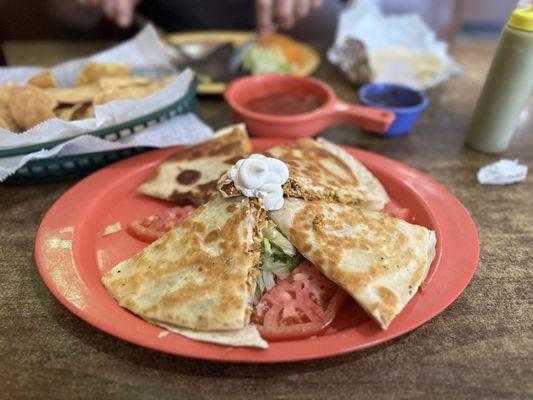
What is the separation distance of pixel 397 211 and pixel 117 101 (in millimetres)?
1492

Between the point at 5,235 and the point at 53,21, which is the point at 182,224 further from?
the point at 53,21

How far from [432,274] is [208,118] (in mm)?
1912

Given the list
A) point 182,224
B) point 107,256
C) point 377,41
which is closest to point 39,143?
point 107,256

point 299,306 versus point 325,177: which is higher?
point 325,177

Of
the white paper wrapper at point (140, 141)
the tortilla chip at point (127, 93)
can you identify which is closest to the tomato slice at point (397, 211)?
the white paper wrapper at point (140, 141)

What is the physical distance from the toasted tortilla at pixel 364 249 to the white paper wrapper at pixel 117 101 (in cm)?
104

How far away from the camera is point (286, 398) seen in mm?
1342

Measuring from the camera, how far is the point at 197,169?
2195 millimetres

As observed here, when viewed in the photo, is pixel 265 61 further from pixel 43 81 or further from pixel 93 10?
pixel 93 10

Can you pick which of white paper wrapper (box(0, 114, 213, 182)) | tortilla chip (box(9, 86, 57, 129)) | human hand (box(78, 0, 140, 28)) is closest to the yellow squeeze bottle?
white paper wrapper (box(0, 114, 213, 182))

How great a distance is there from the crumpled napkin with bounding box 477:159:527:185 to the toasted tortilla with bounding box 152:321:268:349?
5.39ft

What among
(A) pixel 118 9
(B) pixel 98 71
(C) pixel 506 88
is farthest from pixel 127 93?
(C) pixel 506 88

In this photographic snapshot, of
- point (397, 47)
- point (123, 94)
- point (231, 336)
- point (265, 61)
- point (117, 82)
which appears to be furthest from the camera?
point (397, 47)

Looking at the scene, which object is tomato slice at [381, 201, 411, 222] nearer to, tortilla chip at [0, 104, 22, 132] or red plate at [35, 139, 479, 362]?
red plate at [35, 139, 479, 362]
